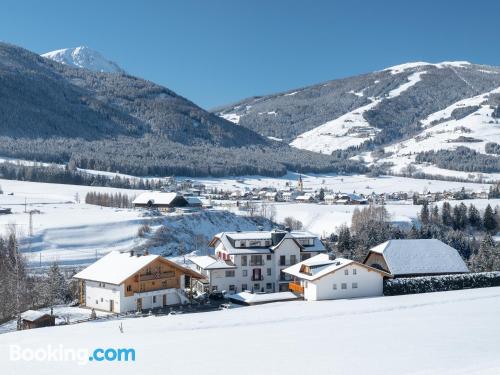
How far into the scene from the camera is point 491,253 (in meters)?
53.5

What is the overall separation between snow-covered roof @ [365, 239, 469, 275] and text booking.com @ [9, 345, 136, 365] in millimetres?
25256

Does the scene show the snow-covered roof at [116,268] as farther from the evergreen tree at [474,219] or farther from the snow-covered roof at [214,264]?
the evergreen tree at [474,219]

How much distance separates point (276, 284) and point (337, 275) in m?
8.54

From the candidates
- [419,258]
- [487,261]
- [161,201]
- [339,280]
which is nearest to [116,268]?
[339,280]

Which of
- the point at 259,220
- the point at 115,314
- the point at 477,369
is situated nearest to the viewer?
the point at 477,369

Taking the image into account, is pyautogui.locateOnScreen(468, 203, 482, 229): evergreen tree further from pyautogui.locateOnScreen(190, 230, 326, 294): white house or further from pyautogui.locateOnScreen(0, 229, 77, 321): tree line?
pyautogui.locateOnScreen(0, 229, 77, 321): tree line

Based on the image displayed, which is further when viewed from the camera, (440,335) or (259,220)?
(259,220)

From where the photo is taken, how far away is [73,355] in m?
21.4

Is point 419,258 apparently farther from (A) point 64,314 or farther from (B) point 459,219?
(B) point 459,219

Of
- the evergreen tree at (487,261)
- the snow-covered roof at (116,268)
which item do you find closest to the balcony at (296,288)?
the snow-covered roof at (116,268)

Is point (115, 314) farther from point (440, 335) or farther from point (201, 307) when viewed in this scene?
point (440, 335)

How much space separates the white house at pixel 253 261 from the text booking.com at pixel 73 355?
875 inches

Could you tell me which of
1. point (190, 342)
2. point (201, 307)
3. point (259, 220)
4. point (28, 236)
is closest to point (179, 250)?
point (28, 236)

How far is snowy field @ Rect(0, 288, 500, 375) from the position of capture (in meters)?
19.0
